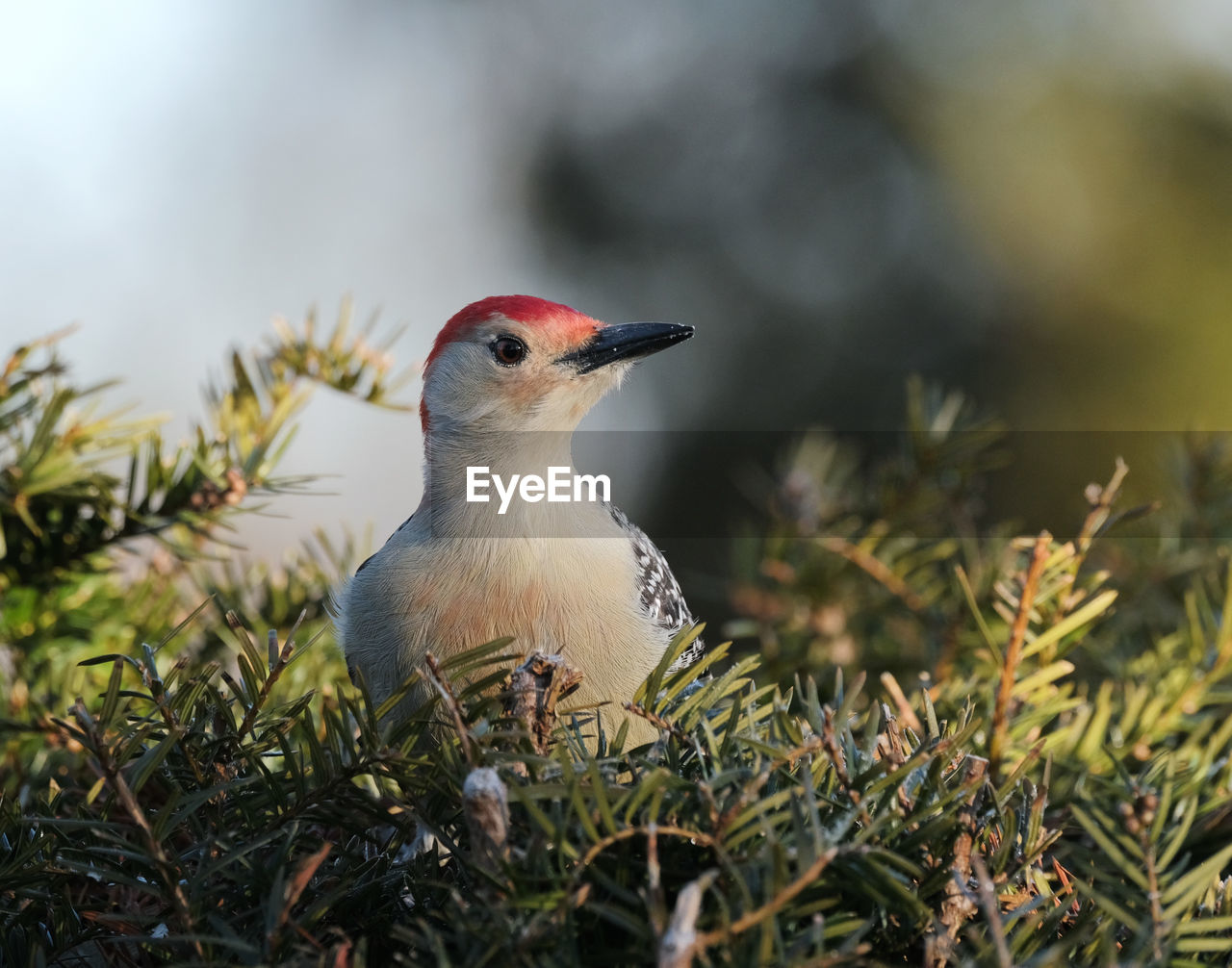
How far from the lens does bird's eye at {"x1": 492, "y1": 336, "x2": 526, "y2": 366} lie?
8.59 feet

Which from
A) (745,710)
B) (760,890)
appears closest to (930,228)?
(745,710)

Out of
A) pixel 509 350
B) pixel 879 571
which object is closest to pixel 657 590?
pixel 879 571

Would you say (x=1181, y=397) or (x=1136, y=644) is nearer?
(x=1136, y=644)

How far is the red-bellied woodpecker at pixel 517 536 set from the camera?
1.88 meters

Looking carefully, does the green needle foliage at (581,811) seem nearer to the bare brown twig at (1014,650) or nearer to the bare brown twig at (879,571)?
the bare brown twig at (1014,650)

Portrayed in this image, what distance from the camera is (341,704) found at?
1103 mm

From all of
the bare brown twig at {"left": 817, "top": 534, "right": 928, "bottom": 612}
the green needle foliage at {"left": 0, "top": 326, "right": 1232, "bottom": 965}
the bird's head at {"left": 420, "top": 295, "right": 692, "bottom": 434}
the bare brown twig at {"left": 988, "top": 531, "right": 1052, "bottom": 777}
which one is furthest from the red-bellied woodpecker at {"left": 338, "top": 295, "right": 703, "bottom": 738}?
the bare brown twig at {"left": 988, "top": 531, "right": 1052, "bottom": 777}

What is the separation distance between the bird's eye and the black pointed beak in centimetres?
9

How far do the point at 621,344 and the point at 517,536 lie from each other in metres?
0.64

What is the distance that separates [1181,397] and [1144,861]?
140 inches

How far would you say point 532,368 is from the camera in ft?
8.55

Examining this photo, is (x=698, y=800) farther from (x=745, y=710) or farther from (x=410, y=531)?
(x=410, y=531)

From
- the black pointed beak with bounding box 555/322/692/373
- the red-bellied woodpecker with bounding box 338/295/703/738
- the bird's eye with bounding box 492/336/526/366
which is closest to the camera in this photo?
the red-bellied woodpecker with bounding box 338/295/703/738

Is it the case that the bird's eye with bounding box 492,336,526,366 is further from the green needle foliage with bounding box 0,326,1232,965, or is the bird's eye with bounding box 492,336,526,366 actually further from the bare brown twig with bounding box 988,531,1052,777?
the bare brown twig with bounding box 988,531,1052,777
